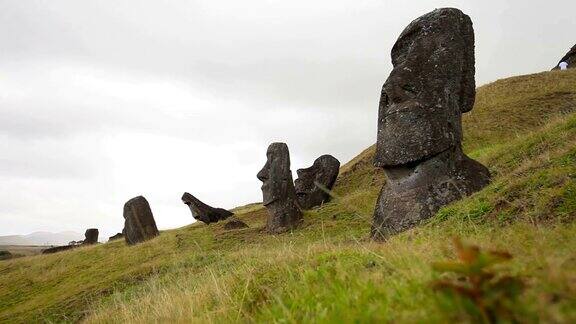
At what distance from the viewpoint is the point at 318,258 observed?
172 inches

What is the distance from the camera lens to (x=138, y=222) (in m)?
24.9

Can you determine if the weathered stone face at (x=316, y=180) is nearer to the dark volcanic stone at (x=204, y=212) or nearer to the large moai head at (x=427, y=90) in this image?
the dark volcanic stone at (x=204, y=212)

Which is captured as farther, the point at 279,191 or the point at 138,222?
the point at 138,222

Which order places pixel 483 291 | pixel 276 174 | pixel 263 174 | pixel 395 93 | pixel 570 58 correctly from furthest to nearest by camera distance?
1. pixel 570 58
2. pixel 263 174
3. pixel 276 174
4. pixel 395 93
5. pixel 483 291

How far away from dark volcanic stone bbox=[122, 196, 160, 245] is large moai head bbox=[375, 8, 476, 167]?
1752 centimetres

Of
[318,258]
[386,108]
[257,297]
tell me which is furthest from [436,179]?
[257,297]

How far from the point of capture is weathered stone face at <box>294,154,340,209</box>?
75.2ft

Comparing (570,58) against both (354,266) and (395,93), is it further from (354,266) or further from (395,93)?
(354,266)

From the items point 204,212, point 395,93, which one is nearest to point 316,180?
point 204,212

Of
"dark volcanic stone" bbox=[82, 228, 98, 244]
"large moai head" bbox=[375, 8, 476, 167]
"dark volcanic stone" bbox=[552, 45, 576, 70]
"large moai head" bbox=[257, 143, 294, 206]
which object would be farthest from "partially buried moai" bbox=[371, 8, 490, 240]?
"dark volcanic stone" bbox=[552, 45, 576, 70]

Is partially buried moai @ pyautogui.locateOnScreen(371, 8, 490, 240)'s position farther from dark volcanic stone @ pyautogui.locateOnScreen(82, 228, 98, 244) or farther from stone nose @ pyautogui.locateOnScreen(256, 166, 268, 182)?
dark volcanic stone @ pyautogui.locateOnScreen(82, 228, 98, 244)

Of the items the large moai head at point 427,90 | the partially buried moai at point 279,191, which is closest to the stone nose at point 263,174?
the partially buried moai at point 279,191

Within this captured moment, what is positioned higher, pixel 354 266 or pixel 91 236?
pixel 91 236

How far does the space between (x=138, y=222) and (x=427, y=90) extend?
18.9m
